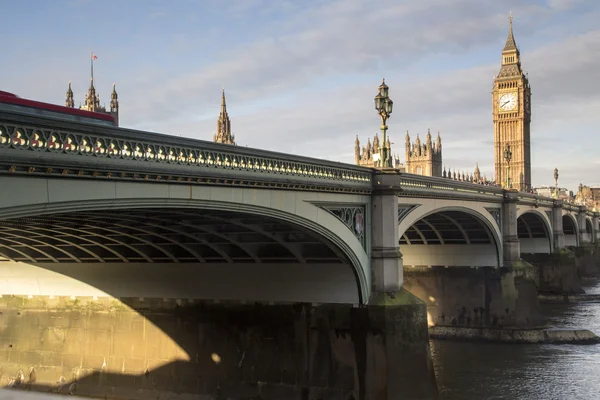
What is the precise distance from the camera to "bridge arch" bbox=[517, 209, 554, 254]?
62.3m

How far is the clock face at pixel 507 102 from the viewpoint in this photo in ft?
508

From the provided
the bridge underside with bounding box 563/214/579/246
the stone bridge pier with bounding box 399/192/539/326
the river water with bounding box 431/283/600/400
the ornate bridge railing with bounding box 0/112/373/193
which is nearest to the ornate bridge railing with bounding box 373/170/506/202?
the stone bridge pier with bounding box 399/192/539/326

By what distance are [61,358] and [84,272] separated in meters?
3.71

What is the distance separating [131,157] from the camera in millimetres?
14242

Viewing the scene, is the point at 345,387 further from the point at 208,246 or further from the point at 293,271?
the point at 208,246

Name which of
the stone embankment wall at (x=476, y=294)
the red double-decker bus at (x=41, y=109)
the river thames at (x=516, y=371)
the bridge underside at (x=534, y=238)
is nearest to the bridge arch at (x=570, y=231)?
the bridge underside at (x=534, y=238)

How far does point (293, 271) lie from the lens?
83.0 feet

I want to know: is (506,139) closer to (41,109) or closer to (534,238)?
(534,238)

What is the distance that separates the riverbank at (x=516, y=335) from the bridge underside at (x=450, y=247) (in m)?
4.11

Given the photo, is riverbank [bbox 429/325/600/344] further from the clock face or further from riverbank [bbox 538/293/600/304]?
the clock face

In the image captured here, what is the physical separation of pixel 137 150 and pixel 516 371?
25.4 meters

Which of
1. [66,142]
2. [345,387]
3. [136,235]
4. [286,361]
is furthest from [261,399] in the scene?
[66,142]

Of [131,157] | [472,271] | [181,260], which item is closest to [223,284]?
[181,260]

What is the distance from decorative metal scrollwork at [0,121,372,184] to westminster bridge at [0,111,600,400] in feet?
0.21
